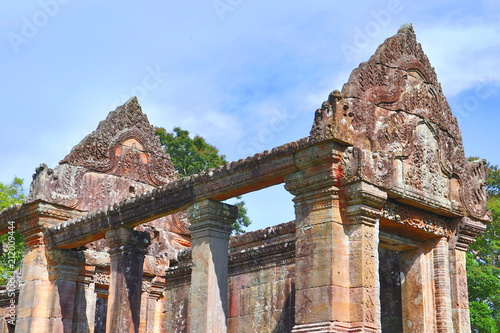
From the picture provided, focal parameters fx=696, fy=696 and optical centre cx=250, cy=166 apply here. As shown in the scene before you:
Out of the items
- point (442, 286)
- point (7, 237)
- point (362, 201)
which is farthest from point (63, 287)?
point (7, 237)

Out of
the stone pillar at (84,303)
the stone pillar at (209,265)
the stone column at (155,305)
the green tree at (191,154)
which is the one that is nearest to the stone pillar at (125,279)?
the stone pillar at (209,265)

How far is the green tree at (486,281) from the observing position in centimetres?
1765

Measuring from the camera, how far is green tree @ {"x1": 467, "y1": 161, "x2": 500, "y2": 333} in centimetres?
1765

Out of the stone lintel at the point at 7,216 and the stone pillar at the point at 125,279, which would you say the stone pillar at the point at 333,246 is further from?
the stone lintel at the point at 7,216

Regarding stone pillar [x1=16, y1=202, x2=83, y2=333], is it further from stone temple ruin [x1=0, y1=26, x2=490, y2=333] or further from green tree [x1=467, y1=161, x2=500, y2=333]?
green tree [x1=467, y1=161, x2=500, y2=333]

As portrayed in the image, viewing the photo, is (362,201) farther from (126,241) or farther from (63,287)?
(63,287)

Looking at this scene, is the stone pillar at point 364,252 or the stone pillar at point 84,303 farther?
the stone pillar at point 84,303

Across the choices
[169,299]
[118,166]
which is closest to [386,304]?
[169,299]

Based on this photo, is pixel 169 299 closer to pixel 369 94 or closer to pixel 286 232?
pixel 286 232

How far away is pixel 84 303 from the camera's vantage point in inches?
502

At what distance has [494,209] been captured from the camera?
2105 centimetres

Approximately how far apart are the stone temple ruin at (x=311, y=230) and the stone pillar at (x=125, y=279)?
2 cm

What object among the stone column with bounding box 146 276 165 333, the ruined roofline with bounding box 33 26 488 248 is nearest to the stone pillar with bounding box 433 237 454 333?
the ruined roofline with bounding box 33 26 488 248

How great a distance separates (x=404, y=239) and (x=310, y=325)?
2.25 m
